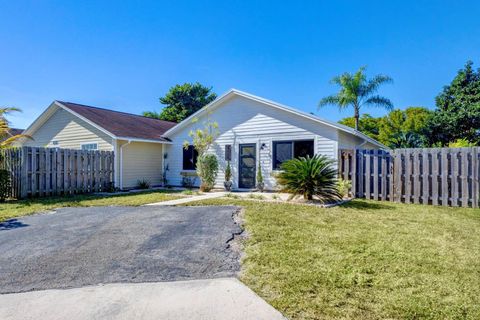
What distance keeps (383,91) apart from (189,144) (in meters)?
15.6

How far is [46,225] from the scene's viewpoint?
5648mm

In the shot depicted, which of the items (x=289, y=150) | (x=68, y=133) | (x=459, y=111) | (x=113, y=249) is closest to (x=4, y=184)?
A: (x=68, y=133)

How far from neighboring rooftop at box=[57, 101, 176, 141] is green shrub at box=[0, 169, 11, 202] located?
13.6 ft

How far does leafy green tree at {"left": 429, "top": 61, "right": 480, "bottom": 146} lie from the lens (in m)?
17.4

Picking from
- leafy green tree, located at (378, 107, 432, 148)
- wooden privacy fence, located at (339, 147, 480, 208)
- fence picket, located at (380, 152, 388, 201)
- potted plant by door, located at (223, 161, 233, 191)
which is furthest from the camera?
leafy green tree, located at (378, 107, 432, 148)

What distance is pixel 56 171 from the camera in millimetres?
10516

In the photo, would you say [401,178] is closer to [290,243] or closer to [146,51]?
[290,243]

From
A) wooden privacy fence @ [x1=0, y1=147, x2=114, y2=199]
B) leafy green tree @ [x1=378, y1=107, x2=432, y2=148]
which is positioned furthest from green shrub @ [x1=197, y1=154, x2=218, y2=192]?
leafy green tree @ [x1=378, y1=107, x2=432, y2=148]

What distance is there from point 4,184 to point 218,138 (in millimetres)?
8267

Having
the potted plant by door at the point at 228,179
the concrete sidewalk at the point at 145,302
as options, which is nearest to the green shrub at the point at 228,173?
the potted plant by door at the point at 228,179

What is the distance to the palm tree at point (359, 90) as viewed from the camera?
66.3 feet

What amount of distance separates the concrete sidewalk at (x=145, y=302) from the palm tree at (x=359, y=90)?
2014 centimetres

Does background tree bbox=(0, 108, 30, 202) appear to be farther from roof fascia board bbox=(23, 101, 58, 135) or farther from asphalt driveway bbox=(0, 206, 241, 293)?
roof fascia board bbox=(23, 101, 58, 135)

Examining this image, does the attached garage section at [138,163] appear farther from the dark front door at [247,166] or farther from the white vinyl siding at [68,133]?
the dark front door at [247,166]
